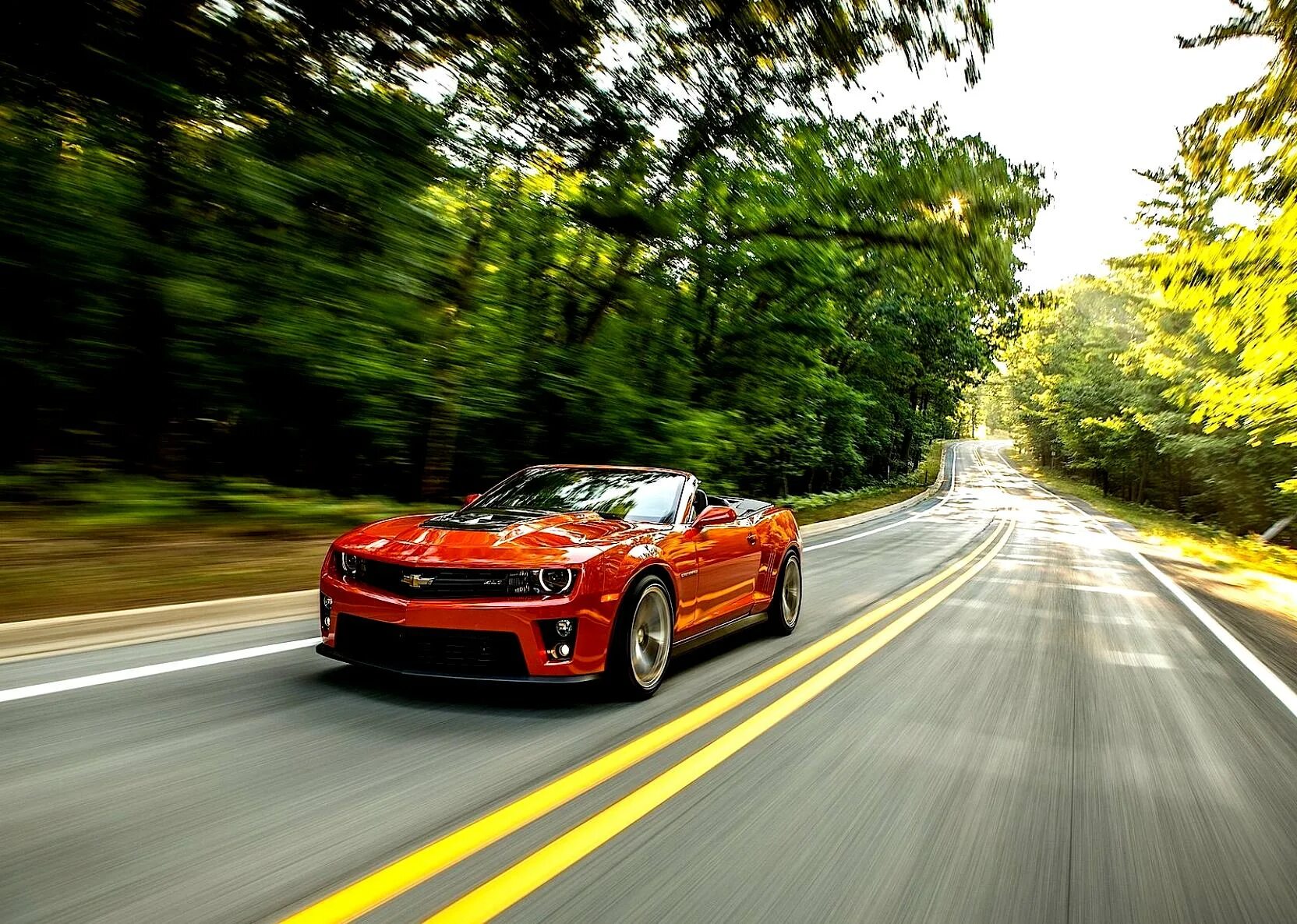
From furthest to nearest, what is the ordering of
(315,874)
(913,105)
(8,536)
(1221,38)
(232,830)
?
(913,105) < (1221,38) < (8,536) < (232,830) < (315,874)

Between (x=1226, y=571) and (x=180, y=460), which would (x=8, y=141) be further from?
(x=1226, y=571)

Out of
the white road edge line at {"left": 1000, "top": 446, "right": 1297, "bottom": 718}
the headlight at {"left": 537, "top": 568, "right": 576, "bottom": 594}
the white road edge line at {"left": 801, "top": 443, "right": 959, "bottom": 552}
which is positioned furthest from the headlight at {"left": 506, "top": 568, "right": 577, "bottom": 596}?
the white road edge line at {"left": 801, "top": 443, "right": 959, "bottom": 552}

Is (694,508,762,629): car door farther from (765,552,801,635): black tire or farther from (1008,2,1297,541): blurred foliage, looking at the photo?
(1008,2,1297,541): blurred foliage

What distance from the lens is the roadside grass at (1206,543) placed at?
18266 mm

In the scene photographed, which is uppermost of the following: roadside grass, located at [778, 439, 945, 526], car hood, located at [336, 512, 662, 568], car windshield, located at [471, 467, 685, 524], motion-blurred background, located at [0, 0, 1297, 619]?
motion-blurred background, located at [0, 0, 1297, 619]

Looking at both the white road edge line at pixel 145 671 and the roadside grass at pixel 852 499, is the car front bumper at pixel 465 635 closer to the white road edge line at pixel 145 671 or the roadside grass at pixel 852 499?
the white road edge line at pixel 145 671

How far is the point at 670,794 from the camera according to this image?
3424 millimetres

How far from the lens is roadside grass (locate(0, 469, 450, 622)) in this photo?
634cm

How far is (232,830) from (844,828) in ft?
7.12

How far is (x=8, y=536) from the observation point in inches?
280

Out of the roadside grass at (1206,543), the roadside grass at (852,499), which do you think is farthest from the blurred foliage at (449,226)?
the roadside grass at (1206,543)

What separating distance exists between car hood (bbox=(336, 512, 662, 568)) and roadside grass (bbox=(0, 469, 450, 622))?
2.61 m

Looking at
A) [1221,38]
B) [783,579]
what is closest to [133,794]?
[783,579]

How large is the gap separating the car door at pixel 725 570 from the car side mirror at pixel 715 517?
26mm
